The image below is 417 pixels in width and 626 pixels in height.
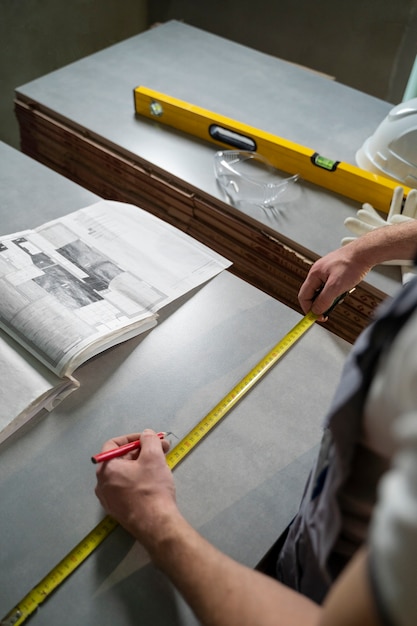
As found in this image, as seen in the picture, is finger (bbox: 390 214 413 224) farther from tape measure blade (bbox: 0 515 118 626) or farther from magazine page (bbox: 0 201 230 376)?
tape measure blade (bbox: 0 515 118 626)

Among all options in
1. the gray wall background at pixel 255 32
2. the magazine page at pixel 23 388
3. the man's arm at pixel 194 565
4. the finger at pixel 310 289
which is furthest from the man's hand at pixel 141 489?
the gray wall background at pixel 255 32

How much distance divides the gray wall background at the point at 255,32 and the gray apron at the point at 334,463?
229 cm

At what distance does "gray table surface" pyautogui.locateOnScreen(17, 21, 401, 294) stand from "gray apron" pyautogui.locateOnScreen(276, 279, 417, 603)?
755 millimetres

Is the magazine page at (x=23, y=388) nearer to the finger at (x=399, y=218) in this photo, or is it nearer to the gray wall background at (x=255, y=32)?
the finger at (x=399, y=218)

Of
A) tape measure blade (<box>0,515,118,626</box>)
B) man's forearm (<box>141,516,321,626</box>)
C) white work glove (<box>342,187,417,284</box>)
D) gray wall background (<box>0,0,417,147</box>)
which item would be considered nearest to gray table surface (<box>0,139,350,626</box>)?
tape measure blade (<box>0,515,118,626</box>)

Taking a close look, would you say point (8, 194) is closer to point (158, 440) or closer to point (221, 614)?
point (158, 440)

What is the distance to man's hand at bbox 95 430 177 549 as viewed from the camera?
2.42 ft

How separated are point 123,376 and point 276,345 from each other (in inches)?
11.9

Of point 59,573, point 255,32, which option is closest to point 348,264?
point 59,573

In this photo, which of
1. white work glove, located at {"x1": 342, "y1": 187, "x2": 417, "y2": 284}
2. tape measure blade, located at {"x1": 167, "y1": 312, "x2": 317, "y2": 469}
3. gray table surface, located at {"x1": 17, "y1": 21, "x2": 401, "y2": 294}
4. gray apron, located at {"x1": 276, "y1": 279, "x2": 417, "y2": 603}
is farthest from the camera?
gray table surface, located at {"x1": 17, "y1": 21, "x2": 401, "y2": 294}

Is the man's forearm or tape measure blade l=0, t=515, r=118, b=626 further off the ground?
the man's forearm

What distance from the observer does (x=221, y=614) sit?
0.60 meters

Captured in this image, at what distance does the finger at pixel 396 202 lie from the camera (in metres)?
1.40

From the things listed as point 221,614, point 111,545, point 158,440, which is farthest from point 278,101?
point 221,614
